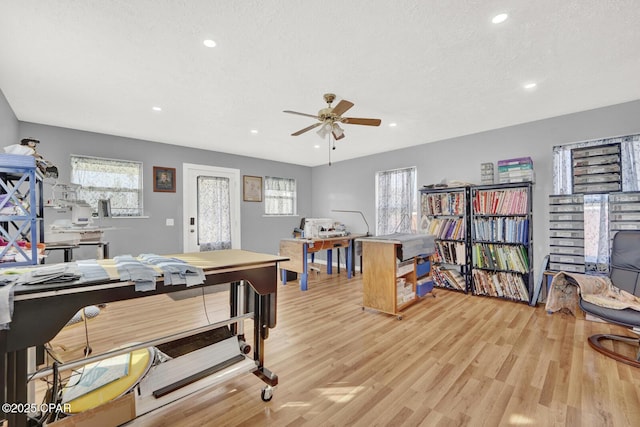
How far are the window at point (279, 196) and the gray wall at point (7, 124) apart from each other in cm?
381

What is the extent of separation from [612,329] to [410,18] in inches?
140

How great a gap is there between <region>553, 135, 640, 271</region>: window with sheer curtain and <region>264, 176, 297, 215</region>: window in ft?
16.3

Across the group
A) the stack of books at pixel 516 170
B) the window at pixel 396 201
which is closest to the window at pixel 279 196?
the window at pixel 396 201

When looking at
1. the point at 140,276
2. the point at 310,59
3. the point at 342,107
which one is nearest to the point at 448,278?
the point at 342,107

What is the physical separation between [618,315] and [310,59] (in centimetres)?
324

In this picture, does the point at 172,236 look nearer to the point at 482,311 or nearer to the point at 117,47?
the point at 117,47

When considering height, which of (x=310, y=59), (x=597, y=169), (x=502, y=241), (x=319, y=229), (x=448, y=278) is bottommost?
(x=448, y=278)

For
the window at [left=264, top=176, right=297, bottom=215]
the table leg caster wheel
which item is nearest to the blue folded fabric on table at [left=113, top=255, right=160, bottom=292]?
the table leg caster wheel

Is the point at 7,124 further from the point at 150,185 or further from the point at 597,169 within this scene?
the point at 597,169

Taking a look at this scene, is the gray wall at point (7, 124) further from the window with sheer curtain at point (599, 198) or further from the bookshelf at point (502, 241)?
the window with sheer curtain at point (599, 198)

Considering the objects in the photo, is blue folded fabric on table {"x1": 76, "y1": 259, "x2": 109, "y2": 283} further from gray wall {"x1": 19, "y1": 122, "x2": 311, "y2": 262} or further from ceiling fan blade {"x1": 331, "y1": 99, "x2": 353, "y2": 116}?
gray wall {"x1": 19, "y1": 122, "x2": 311, "y2": 262}

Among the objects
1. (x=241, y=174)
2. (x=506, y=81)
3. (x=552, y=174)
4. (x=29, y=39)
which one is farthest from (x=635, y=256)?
(x=241, y=174)

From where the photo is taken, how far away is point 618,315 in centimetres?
221

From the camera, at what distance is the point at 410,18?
1798 mm
